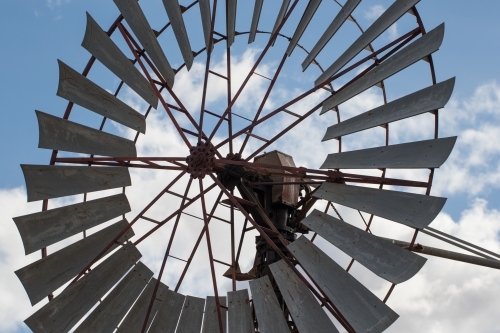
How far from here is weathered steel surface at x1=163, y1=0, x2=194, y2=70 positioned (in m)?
10.1

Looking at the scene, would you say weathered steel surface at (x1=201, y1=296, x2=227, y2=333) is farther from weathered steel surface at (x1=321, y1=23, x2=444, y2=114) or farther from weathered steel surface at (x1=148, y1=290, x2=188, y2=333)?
weathered steel surface at (x1=321, y1=23, x2=444, y2=114)

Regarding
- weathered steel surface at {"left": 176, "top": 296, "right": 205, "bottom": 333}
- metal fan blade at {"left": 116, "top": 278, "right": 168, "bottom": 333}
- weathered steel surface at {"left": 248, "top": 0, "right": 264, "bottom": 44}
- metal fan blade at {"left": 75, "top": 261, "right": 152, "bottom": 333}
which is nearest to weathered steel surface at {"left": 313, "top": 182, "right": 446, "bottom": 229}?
weathered steel surface at {"left": 176, "top": 296, "right": 205, "bottom": 333}

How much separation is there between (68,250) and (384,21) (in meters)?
5.19

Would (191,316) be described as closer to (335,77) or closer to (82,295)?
(82,295)

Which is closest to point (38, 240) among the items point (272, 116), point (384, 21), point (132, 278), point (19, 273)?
point (19, 273)

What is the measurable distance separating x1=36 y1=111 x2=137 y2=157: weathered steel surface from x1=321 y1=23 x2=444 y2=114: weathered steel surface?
2.93 meters

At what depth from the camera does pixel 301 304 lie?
27.5 ft

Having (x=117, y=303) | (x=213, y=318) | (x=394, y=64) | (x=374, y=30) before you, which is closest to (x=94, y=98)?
(x=117, y=303)

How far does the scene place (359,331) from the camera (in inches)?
296

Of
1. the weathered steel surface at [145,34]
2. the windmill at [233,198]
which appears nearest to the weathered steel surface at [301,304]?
the windmill at [233,198]

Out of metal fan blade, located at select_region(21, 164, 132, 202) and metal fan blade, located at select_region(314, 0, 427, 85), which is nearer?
metal fan blade, located at select_region(314, 0, 427, 85)

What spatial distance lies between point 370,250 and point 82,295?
4.02m

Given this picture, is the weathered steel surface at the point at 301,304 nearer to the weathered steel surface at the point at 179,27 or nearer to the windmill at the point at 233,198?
the windmill at the point at 233,198

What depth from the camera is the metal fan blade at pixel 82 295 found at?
9.00m
